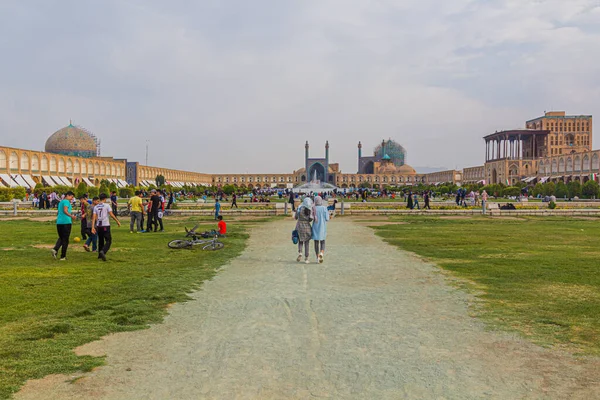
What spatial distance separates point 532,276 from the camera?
6707 mm

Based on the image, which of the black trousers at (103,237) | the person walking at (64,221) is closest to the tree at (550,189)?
the black trousers at (103,237)

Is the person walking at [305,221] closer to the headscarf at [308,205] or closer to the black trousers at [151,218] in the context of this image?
the headscarf at [308,205]

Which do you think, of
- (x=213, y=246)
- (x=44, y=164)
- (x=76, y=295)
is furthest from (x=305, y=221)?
(x=44, y=164)

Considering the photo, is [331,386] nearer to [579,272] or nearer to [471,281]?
[471,281]

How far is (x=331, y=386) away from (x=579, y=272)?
5233mm

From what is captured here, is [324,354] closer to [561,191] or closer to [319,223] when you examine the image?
[319,223]

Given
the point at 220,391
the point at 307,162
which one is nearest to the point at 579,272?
the point at 220,391

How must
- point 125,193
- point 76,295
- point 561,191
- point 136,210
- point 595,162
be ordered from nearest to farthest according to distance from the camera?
point 76,295
point 136,210
point 561,191
point 125,193
point 595,162

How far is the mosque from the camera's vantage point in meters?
47.2

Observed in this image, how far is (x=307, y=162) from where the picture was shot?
10650cm

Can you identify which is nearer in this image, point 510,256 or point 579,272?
point 579,272

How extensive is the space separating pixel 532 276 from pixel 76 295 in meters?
5.47

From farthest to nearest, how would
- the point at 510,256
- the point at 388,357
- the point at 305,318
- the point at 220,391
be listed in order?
1. the point at 510,256
2. the point at 305,318
3. the point at 388,357
4. the point at 220,391

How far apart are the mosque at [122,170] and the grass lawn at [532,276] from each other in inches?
1595
